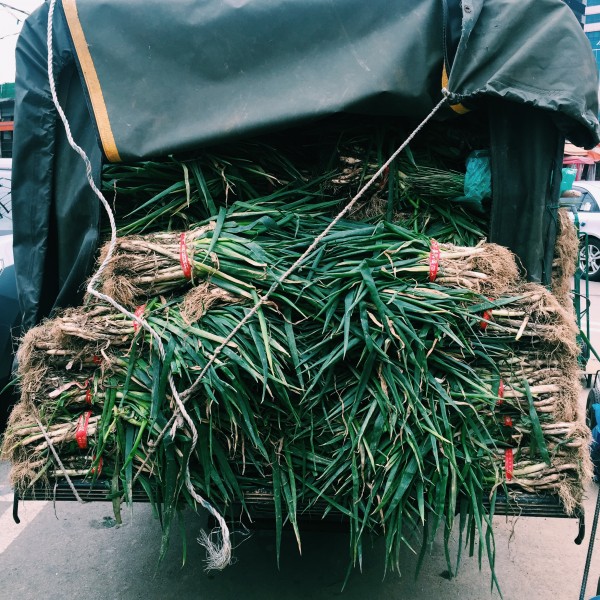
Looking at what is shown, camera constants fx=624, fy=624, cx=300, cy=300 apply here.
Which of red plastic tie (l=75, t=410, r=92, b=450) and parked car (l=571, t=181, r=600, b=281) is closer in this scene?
red plastic tie (l=75, t=410, r=92, b=450)

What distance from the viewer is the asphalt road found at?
9.58ft

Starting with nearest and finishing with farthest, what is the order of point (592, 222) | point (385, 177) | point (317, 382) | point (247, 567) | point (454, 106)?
point (317, 382) < point (454, 106) < point (385, 177) < point (247, 567) < point (592, 222)

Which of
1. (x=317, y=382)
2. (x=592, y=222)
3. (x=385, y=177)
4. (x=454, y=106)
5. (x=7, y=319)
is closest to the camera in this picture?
(x=317, y=382)

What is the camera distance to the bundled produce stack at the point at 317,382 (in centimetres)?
217

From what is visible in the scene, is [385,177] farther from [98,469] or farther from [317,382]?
[98,469]

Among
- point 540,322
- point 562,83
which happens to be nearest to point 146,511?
point 540,322

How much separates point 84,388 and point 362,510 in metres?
1.13

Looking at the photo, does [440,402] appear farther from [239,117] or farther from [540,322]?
[239,117]

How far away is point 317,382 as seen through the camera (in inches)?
88.5

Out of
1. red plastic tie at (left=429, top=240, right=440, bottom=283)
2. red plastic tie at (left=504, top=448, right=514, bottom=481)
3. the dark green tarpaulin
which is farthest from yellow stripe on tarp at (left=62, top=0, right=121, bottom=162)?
red plastic tie at (left=504, top=448, right=514, bottom=481)

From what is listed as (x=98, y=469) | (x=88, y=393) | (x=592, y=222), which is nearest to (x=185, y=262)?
(x=88, y=393)

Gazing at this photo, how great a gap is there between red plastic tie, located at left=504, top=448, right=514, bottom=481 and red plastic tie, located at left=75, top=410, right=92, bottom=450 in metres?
1.55

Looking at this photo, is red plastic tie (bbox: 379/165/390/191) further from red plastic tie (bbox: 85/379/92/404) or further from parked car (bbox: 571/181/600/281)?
parked car (bbox: 571/181/600/281)

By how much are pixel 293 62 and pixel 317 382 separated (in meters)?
1.31
